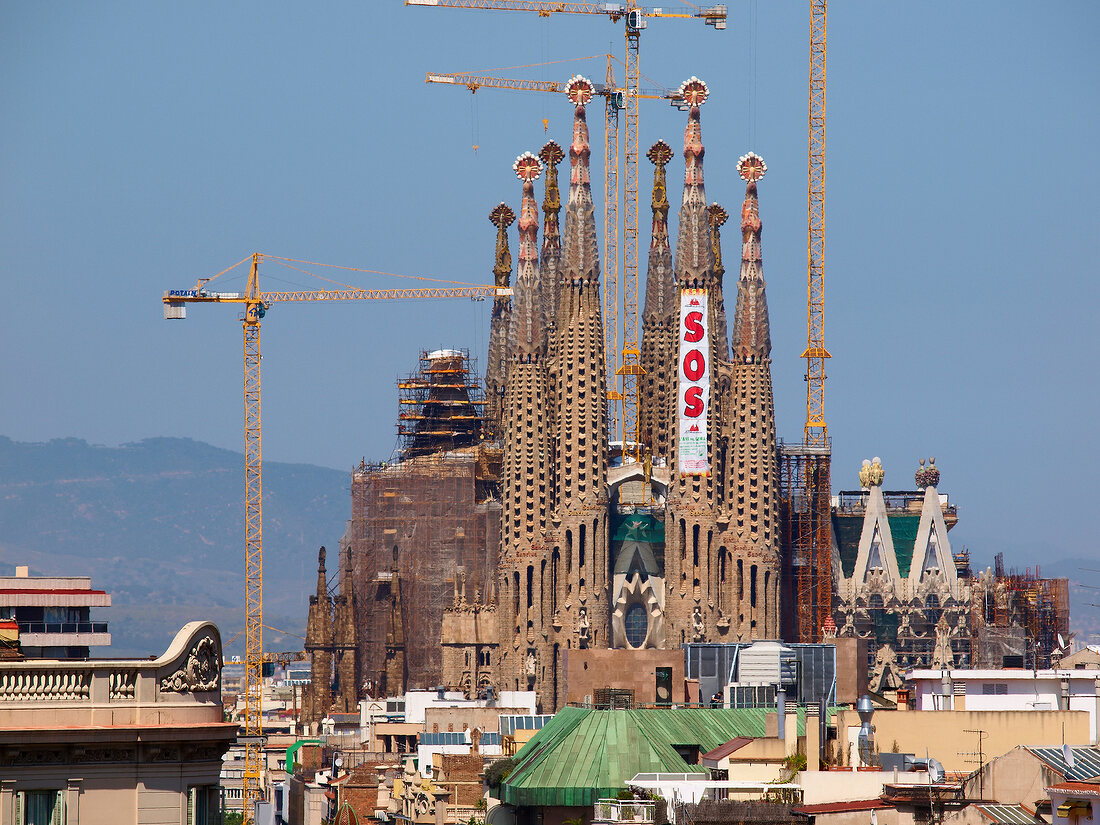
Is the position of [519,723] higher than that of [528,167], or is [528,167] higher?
[528,167]

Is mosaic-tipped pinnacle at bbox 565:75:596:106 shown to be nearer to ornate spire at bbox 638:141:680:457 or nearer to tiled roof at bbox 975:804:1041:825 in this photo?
ornate spire at bbox 638:141:680:457

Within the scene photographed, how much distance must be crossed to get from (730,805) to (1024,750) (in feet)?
23.7

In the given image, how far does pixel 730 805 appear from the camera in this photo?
184 ft

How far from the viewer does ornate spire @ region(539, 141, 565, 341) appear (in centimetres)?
18225

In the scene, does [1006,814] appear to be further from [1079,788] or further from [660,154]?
[660,154]

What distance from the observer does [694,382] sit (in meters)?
178

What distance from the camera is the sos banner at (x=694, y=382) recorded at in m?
176

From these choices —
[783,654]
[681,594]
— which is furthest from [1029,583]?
[783,654]

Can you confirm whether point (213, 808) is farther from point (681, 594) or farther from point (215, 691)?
point (681, 594)

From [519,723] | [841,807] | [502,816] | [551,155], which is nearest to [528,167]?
[551,155]

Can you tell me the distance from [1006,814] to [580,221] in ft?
441

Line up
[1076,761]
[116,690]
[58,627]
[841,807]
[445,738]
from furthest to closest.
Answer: [445,738] < [58,627] < [841,807] < [1076,761] < [116,690]

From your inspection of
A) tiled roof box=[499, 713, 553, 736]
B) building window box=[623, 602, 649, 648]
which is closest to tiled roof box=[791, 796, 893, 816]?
Answer: tiled roof box=[499, 713, 553, 736]

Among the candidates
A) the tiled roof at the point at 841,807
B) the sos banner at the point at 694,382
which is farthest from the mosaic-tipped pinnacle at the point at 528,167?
the tiled roof at the point at 841,807
